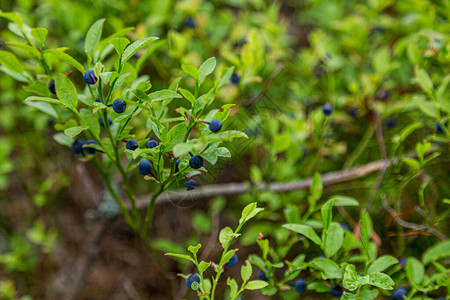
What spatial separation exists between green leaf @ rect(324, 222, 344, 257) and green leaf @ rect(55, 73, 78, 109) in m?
0.65

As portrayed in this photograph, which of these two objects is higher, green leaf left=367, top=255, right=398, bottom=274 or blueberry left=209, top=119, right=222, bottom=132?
blueberry left=209, top=119, right=222, bottom=132

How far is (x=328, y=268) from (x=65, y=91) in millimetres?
Result: 690

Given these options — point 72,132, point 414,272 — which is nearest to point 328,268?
point 414,272

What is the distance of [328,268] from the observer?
825 millimetres

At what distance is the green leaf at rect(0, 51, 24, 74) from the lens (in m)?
0.86

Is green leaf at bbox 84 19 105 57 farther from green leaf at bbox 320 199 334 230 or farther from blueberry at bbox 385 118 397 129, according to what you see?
blueberry at bbox 385 118 397 129

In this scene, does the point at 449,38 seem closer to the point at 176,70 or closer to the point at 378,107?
the point at 378,107

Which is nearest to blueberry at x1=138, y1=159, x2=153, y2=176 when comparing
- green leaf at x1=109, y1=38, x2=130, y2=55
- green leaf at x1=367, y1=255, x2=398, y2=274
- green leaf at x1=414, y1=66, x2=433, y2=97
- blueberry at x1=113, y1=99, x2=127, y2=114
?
blueberry at x1=113, y1=99, x2=127, y2=114

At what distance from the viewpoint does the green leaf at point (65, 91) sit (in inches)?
29.8

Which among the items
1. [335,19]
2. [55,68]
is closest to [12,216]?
[55,68]

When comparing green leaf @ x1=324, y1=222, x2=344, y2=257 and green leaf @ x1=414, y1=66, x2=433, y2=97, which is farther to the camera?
green leaf @ x1=414, y1=66, x2=433, y2=97

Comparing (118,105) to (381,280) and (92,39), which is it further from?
Answer: (381,280)

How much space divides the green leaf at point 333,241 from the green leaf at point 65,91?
0.65 meters

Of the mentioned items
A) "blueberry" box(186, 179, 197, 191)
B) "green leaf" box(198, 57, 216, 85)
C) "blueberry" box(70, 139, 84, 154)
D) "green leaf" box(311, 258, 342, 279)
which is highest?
"green leaf" box(198, 57, 216, 85)
